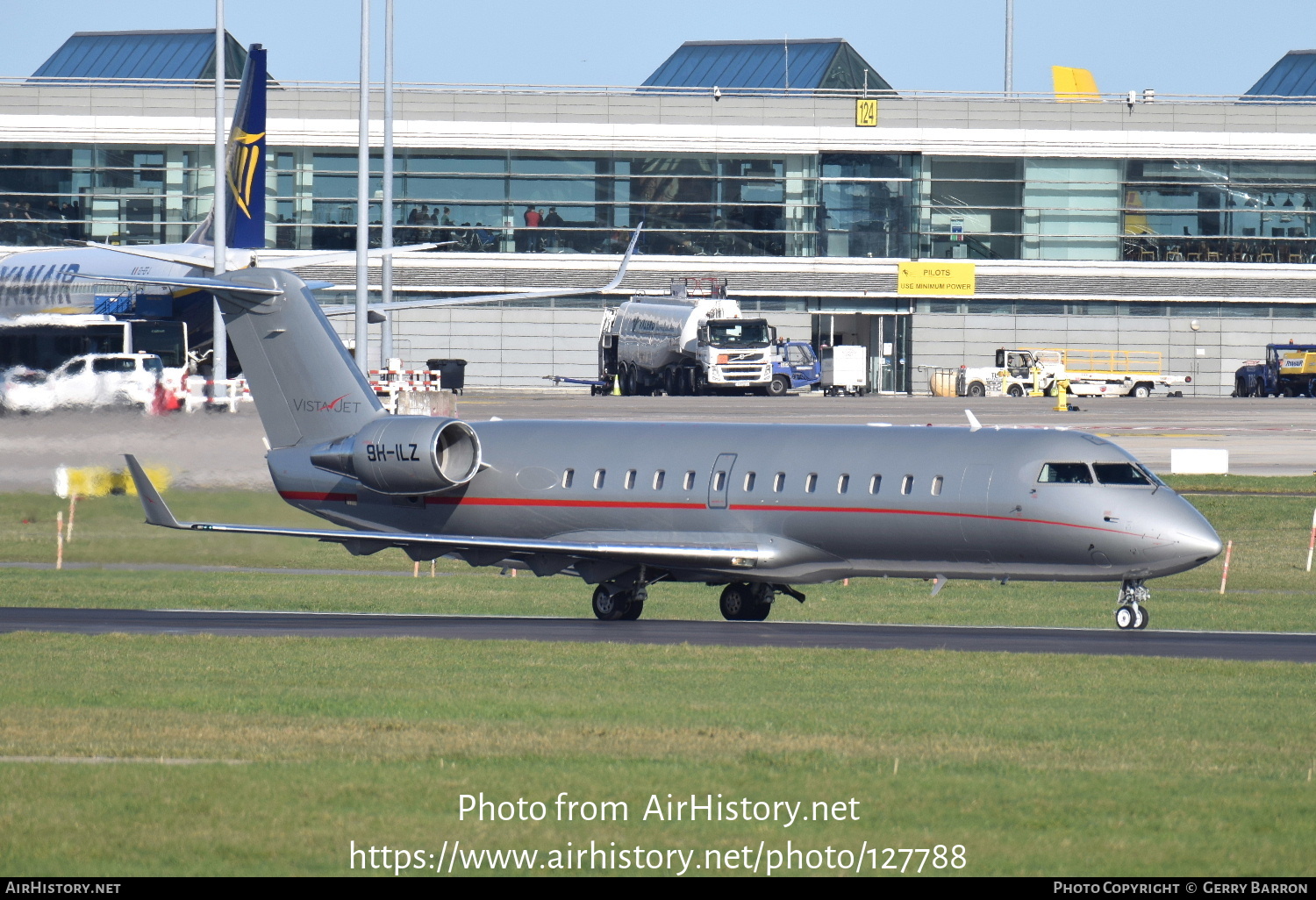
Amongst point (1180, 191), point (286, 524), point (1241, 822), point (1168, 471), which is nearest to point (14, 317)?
point (286, 524)

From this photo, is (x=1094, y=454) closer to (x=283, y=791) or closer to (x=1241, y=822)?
(x=1241, y=822)

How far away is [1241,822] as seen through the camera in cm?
1271

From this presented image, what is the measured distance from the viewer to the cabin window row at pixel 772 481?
2866 cm

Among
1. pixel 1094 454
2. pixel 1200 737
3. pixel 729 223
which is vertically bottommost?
pixel 1200 737

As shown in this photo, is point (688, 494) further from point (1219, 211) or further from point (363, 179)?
point (1219, 211)

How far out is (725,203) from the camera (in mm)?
99688

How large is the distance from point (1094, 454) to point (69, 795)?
18681 millimetres

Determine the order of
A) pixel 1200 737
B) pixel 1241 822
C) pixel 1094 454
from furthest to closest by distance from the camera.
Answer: pixel 1094 454, pixel 1200 737, pixel 1241 822

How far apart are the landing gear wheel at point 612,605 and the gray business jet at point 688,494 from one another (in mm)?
26

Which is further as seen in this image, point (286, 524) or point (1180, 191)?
point (1180, 191)

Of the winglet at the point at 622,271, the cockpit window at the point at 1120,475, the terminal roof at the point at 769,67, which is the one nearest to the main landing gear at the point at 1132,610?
the cockpit window at the point at 1120,475

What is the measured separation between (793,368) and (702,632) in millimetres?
65613

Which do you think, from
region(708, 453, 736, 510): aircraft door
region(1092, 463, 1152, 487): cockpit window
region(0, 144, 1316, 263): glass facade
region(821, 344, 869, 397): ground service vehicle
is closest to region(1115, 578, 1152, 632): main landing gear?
region(1092, 463, 1152, 487): cockpit window

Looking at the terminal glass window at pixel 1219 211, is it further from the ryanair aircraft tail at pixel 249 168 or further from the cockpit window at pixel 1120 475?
the cockpit window at pixel 1120 475
